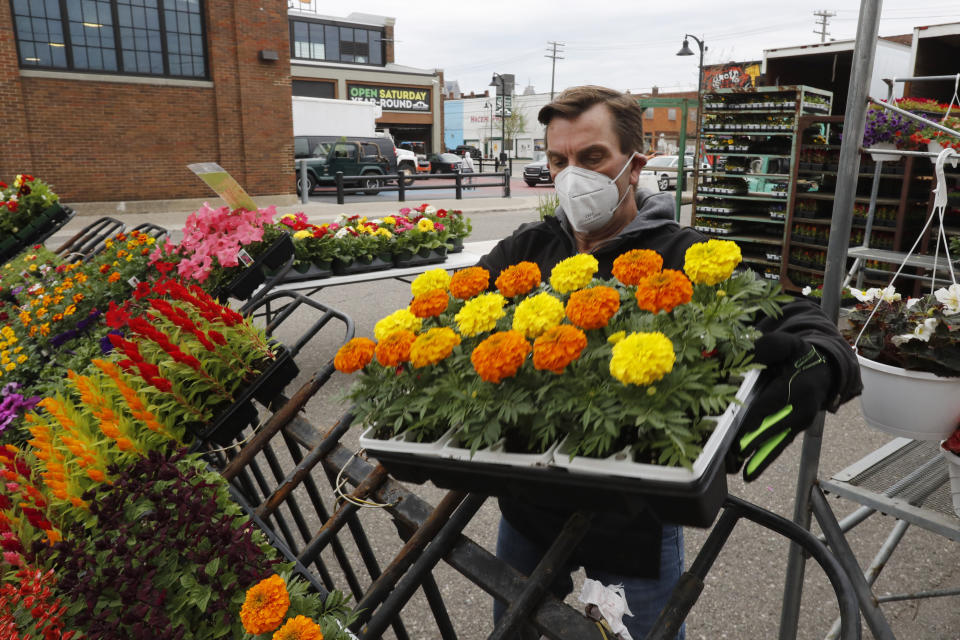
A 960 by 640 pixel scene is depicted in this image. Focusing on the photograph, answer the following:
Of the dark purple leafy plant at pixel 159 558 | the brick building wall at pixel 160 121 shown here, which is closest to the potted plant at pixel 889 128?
the dark purple leafy plant at pixel 159 558

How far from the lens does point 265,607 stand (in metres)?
1.15

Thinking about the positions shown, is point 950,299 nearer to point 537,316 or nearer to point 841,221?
point 841,221

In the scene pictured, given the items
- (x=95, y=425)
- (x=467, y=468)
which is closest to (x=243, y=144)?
(x=95, y=425)

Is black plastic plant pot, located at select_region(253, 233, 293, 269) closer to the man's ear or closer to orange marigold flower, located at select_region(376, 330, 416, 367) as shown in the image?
the man's ear

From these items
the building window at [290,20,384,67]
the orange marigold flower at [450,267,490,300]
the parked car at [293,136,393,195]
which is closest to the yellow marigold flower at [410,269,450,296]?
the orange marigold flower at [450,267,490,300]

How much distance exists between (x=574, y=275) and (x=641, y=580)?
828 mm

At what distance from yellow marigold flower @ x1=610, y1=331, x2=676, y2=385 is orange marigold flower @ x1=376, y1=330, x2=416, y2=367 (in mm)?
382

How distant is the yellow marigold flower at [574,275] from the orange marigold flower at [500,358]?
26 centimetres

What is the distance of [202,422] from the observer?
1825mm

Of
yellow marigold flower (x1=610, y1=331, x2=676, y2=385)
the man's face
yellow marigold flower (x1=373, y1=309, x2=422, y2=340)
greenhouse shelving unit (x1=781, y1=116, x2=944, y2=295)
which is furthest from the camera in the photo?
greenhouse shelving unit (x1=781, y1=116, x2=944, y2=295)

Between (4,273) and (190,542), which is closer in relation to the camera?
(190,542)

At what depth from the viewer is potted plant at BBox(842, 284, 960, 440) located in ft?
5.30

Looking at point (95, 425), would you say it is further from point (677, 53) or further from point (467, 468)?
point (677, 53)

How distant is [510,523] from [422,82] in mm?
45702
